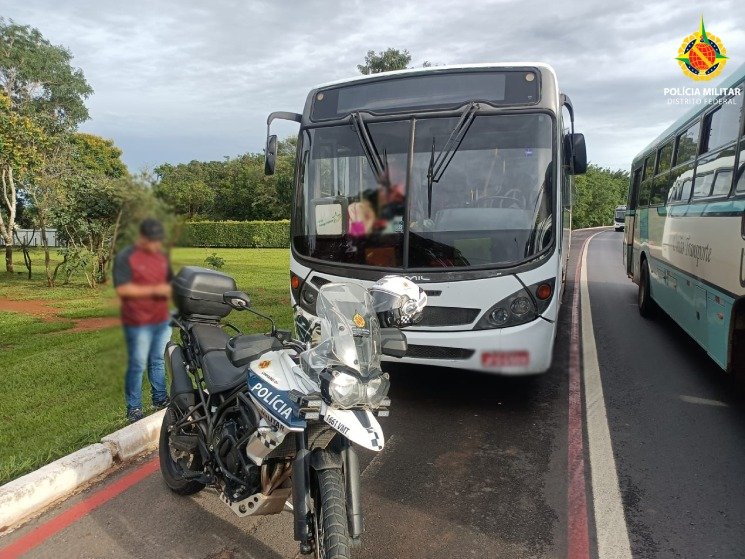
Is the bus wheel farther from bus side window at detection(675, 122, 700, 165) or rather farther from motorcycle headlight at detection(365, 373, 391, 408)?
motorcycle headlight at detection(365, 373, 391, 408)

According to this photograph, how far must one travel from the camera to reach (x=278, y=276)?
16.3 meters

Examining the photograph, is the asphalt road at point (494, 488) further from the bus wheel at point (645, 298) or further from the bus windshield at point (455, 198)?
the bus wheel at point (645, 298)

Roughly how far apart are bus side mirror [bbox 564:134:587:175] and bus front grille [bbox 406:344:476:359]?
2438mm

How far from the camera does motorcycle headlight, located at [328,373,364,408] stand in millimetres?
2299

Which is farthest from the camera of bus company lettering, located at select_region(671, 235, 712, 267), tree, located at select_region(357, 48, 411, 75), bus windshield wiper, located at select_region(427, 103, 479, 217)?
tree, located at select_region(357, 48, 411, 75)

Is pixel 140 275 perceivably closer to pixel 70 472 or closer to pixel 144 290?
pixel 144 290

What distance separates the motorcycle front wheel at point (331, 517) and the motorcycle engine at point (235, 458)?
1.52 ft

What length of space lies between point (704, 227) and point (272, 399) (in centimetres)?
495

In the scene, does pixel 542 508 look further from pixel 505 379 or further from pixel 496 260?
pixel 505 379

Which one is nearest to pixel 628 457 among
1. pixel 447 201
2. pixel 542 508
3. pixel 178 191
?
pixel 542 508

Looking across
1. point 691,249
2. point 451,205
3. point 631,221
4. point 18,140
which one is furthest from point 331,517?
point 18,140

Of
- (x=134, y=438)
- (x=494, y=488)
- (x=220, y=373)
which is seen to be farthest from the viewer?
(x=134, y=438)

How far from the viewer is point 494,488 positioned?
12.4 feet

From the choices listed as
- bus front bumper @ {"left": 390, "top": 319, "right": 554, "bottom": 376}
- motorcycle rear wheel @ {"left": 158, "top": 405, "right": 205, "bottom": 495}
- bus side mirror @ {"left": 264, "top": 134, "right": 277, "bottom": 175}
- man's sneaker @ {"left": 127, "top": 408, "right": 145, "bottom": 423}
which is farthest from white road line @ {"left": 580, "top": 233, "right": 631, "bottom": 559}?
bus side mirror @ {"left": 264, "top": 134, "right": 277, "bottom": 175}
